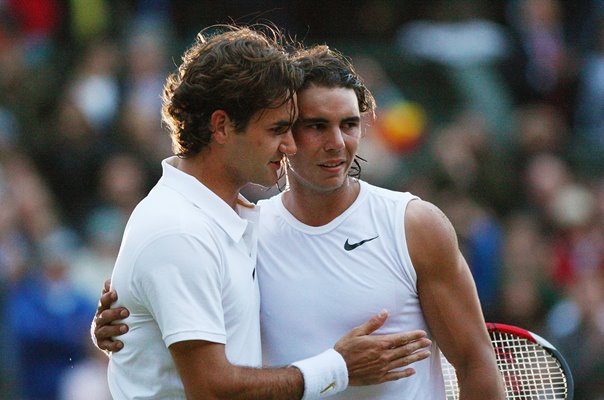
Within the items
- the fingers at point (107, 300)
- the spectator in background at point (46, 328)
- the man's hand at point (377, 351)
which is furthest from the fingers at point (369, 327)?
the spectator in background at point (46, 328)

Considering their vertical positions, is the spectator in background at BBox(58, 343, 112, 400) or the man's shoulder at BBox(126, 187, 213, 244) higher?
the man's shoulder at BBox(126, 187, 213, 244)

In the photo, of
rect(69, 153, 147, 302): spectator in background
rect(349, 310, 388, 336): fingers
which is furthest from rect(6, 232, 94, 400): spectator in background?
rect(349, 310, 388, 336): fingers

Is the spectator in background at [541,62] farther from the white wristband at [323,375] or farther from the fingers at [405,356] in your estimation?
the white wristband at [323,375]

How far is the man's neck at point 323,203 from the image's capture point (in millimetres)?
4469

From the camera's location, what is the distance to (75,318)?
823cm

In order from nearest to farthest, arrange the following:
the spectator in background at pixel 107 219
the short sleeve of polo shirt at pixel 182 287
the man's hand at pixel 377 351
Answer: the short sleeve of polo shirt at pixel 182 287, the man's hand at pixel 377 351, the spectator in background at pixel 107 219

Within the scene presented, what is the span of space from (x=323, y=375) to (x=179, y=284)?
58cm

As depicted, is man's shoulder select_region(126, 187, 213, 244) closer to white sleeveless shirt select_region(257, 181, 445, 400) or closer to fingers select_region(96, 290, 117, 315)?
fingers select_region(96, 290, 117, 315)

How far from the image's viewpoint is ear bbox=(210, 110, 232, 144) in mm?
4223

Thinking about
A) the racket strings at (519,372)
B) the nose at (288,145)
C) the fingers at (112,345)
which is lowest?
the racket strings at (519,372)

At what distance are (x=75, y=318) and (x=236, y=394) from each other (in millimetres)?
4491

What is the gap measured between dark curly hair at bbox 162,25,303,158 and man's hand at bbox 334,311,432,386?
0.82 metres

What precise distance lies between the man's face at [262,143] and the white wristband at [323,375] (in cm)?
67

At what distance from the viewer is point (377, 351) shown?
415cm
